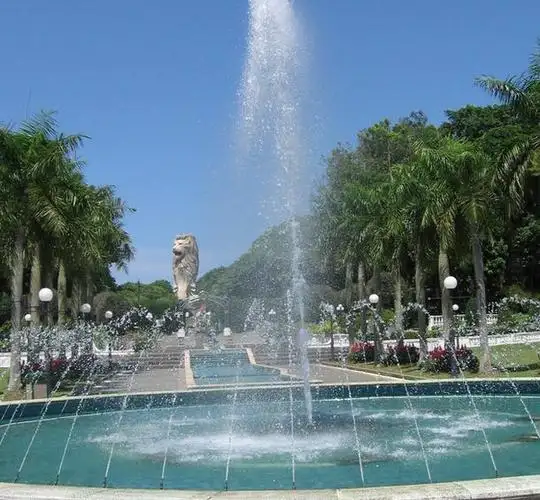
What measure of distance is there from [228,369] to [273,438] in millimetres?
21127

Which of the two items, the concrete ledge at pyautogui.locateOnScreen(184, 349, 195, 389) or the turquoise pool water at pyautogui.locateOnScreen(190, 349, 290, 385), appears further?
the turquoise pool water at pyautogui.locateOnScreen(190, 349, 290, 385)

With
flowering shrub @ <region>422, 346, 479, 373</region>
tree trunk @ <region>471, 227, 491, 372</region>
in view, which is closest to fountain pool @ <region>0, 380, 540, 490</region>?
tree trunk @ <region>471, 227, 491, 372</region>

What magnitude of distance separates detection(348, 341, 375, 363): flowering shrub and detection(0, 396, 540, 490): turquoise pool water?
12.9 meters

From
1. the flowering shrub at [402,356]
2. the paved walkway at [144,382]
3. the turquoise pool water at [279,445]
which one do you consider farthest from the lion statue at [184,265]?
the turquoise pool water at [279,445]

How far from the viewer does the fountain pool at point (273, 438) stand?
29.5 ft

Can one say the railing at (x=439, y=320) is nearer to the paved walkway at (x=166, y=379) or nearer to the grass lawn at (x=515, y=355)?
the grass lawn at (x=515, y=355)

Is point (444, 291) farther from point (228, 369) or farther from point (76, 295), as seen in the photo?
point (76, 295)

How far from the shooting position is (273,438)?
1167 centimetres

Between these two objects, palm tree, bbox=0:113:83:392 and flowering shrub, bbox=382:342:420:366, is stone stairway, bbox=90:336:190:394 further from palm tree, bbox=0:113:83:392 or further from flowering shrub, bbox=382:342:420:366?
flowering shrub, bbox=382:342:420:366

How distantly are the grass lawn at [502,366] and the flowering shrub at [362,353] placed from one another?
464mm

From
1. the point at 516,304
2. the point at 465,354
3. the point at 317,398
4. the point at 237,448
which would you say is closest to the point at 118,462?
the point at 237,448

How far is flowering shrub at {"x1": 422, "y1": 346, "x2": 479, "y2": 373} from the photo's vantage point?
2247 centimetres

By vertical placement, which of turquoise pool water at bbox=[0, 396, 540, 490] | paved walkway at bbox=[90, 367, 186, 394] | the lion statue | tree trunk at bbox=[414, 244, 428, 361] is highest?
the lion statue

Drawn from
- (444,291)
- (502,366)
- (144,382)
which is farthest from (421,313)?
(144,382)
